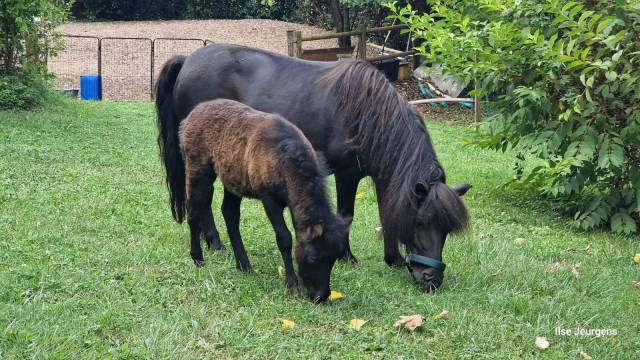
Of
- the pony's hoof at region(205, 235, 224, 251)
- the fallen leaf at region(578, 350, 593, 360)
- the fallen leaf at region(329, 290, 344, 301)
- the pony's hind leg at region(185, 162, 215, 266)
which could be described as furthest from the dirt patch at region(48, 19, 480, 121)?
the fallen leaf at region(578, 350, 593, 360)

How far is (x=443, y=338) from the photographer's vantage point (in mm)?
4441

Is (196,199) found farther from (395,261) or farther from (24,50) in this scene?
(24,50)

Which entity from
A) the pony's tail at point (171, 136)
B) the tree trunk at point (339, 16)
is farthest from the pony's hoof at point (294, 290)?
the tree trunk at point (339, 16)

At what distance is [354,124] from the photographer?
19.2 ft

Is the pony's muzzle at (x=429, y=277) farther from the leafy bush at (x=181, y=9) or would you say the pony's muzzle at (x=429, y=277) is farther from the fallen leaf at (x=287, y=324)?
the leafy bush at (x=181, y=9)

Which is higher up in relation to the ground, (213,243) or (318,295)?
(318,295)

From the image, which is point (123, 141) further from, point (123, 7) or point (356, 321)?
point (123, 7)

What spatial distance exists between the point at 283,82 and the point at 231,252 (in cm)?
152

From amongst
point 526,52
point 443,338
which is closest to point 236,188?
point 443,338

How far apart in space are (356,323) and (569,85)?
14.0 ft

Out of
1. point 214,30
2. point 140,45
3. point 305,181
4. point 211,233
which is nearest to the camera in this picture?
point 305,181

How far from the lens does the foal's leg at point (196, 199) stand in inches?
219

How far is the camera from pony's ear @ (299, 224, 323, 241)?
4730mm

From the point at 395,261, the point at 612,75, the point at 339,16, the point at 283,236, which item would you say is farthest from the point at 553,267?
the point at 339,16
